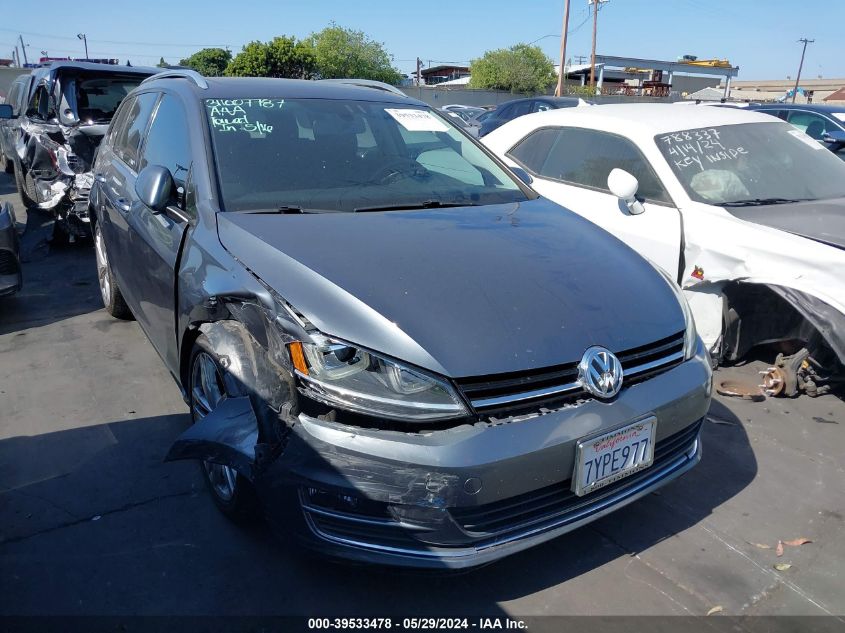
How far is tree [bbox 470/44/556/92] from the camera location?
169ft

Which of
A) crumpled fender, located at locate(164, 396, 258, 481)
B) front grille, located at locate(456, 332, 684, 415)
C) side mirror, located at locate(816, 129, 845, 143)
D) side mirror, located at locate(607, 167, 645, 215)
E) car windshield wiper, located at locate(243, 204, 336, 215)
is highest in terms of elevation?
car windshield wiper, located at locate(243, 204, 336, 215)

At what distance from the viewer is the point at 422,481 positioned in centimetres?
204

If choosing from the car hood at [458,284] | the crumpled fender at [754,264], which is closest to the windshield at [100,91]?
the car hood at [458,284]

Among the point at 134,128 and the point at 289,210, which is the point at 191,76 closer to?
the point at 134,128

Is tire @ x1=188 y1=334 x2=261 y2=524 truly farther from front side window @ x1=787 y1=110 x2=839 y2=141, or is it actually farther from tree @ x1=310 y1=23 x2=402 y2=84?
tree @ x1=310 y1=23 x2=402 y2=84

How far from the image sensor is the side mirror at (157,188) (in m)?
3.03

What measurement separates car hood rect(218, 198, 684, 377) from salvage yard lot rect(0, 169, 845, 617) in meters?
0.77

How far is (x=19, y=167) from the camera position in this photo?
356 inches

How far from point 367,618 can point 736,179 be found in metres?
3.69

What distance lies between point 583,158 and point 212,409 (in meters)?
3.44

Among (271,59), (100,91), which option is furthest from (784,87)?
(100,91)

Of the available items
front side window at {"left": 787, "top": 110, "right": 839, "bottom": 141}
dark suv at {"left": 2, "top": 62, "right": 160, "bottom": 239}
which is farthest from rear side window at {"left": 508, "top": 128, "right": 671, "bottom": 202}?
front side window at {"left": 787, "top": 110, "right": 839, "bottom": 141}

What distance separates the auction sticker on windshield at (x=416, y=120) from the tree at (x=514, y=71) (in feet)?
164

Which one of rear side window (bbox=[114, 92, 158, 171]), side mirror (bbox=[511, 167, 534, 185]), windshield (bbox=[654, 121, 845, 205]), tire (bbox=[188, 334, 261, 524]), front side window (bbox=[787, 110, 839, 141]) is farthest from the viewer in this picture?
front side window (bbox=[787, 110, 839, 141])
